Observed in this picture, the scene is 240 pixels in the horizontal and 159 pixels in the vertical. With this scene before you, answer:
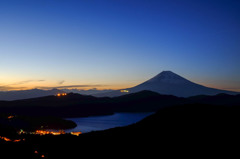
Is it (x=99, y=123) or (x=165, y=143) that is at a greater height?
(x=165, y=143)

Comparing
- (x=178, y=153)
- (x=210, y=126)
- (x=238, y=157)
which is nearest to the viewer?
(x=238, y=157)

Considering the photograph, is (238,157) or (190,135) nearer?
(238,157)

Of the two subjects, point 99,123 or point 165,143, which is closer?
point 165,143

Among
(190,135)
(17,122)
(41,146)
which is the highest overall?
(190,135)

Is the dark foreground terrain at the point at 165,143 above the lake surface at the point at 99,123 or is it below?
above

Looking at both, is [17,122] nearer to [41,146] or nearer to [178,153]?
[41,146]

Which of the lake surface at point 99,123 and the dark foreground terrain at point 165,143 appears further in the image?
the lake surface at point 99,123

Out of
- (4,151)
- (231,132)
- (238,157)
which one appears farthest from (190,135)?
(4,151)

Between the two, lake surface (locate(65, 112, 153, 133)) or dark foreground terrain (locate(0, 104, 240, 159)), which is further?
lake surface (locate(65, 112, 153, 133))
